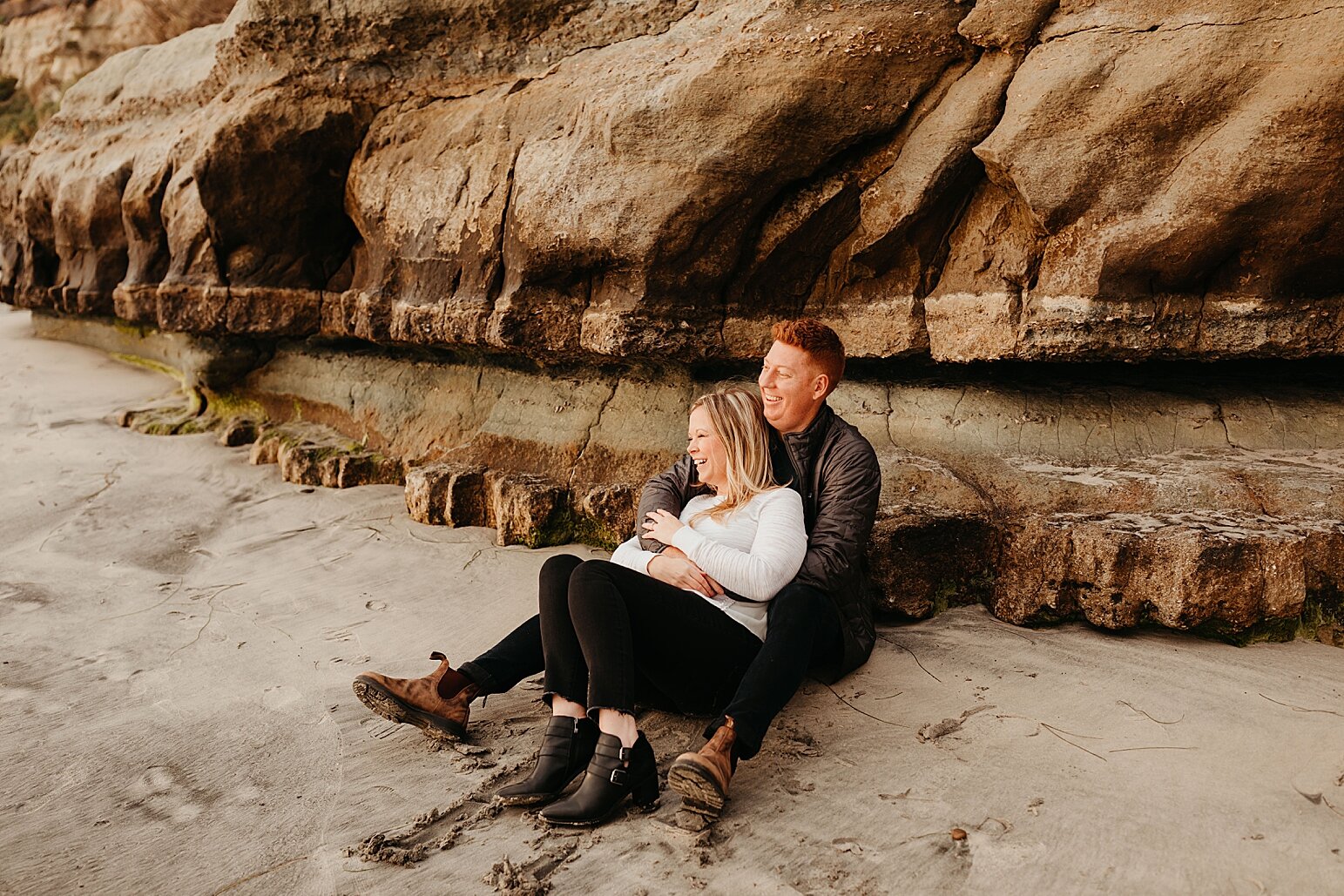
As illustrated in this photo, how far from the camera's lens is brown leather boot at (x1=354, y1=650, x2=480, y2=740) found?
3018 millimetres

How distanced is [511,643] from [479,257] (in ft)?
7.94

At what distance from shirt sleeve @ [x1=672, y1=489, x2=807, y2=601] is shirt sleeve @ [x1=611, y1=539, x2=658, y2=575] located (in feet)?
0.39

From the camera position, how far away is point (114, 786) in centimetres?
282

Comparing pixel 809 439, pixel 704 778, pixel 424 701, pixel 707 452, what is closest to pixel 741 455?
pixel 707 452

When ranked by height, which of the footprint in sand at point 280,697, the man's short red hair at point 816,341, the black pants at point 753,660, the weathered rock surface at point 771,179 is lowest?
the footprint in sand at point 280,697

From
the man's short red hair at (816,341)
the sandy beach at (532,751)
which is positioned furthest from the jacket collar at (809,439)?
the sandy beach at (532,751)

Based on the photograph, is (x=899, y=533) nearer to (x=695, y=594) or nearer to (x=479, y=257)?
(x=695, y=594)

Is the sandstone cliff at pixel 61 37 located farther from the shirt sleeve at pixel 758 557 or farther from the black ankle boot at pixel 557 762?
the black ankle boot at pixel 557 762

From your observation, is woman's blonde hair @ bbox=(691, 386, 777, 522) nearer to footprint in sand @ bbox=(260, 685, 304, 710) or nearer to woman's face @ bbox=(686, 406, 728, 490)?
woman's face @ bbox=(686, 406, 728, 490)

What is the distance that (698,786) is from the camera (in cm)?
248

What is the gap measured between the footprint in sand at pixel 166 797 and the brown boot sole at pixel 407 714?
493mm

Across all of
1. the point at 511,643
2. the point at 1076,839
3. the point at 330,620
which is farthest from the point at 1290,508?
the point at 330,620

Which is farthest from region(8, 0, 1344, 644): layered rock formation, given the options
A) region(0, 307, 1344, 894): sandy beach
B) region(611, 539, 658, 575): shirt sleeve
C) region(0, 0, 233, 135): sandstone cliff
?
region(0, 0, 233, 135): sandstone cliff

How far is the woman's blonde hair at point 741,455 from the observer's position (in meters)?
3.13
